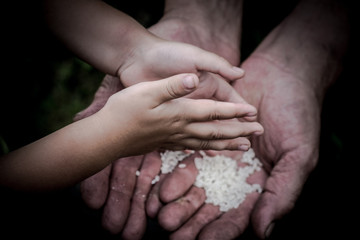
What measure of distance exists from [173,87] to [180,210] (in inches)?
36.8

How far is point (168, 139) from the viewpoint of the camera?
78.2 inches

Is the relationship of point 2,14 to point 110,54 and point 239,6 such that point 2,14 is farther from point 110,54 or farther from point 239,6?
point 239,6

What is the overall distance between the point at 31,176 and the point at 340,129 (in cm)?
275

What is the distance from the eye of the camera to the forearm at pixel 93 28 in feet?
7.29

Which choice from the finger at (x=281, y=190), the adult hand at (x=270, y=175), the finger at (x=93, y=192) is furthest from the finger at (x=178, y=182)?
the finger at (x=281, y=190)

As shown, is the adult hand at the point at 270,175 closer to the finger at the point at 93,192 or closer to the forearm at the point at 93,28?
the finger at the point at 93,192

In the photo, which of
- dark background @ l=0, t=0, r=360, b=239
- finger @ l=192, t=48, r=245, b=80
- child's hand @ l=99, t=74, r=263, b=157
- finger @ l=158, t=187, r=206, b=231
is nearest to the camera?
child's hand @ l=99, t=74, r=263, b=157

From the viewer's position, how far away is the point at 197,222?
82.3 inches

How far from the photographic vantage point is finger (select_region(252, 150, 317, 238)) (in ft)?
6.56

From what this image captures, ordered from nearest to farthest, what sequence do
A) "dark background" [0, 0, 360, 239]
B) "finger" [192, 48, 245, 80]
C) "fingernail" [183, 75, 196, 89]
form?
1. "fingernail" [183, 75, 196, 89]
2. "finger" [192, 48, 245, 80]
3. "dark background" [0, 0, 360, 239]

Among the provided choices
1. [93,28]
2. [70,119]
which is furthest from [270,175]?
[70,119]

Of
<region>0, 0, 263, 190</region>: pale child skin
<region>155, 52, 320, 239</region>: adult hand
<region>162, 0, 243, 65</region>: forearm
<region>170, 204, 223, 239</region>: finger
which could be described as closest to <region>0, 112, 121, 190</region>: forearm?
<region>0, 0, 263, 190</region>: pale child skin

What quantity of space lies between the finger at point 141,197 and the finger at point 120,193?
0.13ft

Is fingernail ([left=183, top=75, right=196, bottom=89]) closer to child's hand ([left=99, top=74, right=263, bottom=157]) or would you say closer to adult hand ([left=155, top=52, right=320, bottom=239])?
child's hand ([left=99, top=74, right=263, bottom=157])
